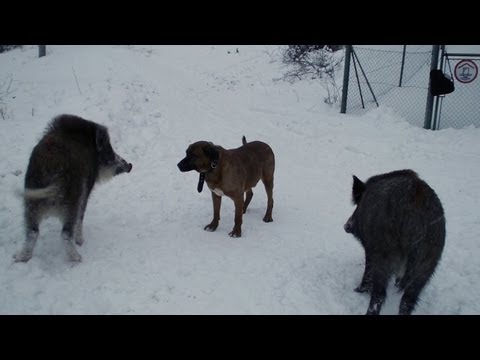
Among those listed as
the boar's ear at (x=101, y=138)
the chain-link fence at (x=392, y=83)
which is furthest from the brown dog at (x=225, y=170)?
the chain-link fence at (x=392, y=83)

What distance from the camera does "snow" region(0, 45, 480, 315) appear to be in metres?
4.26

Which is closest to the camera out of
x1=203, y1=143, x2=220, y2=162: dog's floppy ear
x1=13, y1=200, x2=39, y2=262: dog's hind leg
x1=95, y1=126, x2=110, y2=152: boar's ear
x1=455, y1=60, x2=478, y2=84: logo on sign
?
x1=13, y1=200, x2=39, y2=262: dog's hind leg

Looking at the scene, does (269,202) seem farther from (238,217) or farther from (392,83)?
(392,83)

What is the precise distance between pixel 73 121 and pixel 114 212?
5.72ft

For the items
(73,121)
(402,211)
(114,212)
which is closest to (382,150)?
(402,211)

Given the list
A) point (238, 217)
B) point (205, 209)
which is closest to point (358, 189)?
point (238, 217)

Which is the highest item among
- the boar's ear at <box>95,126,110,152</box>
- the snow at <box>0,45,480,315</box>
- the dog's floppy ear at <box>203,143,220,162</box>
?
the boar's ear at <box>95,126,110,152</box>

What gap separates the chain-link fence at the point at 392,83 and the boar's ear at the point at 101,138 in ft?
31.4

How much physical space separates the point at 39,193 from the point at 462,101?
41.0ft

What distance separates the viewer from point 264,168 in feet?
21.3

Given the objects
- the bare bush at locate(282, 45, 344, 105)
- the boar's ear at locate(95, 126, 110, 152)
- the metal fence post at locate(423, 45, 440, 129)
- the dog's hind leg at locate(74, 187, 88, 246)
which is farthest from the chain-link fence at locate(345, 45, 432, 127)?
the dog's hind leg at locate(74, 187, 88, 246)

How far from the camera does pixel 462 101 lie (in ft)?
39.3

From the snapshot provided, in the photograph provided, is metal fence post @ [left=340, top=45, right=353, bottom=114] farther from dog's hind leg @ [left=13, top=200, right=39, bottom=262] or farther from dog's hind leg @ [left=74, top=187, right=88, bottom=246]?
dog's hind leg @ [left=13, top=200, right=39, bottom=262]

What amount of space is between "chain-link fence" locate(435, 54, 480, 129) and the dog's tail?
10578 millimetres
